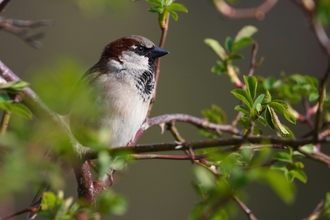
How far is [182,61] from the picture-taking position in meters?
5.55

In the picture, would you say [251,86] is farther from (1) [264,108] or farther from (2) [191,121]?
(2) [191,121]

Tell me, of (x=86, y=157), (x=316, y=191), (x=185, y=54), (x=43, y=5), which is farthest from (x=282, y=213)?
(x=86, y=157)

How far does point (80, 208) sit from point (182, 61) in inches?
178

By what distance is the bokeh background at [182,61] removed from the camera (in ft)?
16.1

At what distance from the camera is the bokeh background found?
4902 mm

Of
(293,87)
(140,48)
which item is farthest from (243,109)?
(140,48)

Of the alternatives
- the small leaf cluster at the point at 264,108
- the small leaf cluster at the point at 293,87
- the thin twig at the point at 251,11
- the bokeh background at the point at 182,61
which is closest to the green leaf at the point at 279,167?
the small leaf cluster at the point at 264,108

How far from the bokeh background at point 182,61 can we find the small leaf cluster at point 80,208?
142 inches

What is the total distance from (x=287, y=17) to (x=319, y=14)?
5.06 metres

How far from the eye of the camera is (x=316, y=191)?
472cm

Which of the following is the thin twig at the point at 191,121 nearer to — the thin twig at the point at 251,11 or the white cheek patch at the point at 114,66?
the white cheek patch at the point at 114,66

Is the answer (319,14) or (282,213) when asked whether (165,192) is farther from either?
(319,14)

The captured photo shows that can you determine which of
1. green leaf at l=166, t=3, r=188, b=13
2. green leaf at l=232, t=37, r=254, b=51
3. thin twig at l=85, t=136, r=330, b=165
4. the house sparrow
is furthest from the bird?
thin twig at l=85, t=136, r=330, b=165

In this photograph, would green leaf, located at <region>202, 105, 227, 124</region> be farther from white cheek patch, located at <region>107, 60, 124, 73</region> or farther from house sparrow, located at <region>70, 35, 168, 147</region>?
white cheek patch, located at <region>107, 60, 124, 73</region>
